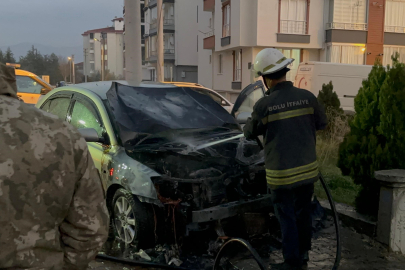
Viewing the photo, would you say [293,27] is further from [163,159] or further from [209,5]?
[163,159]

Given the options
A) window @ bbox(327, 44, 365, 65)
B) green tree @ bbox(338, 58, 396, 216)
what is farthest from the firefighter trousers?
window @ bbox(327, 44, 365, 65)

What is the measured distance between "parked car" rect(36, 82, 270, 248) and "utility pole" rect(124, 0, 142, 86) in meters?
3.90

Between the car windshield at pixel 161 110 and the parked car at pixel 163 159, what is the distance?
11mm

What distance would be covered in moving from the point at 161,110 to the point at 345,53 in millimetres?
23750

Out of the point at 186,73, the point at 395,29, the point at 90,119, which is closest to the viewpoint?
the point at 90,119

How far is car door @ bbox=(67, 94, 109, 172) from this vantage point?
502cm

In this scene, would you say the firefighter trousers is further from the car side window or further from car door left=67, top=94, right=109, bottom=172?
the car side window

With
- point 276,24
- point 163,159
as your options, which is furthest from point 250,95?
point 276,24

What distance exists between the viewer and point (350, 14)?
1055 inches

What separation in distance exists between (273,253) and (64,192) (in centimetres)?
340

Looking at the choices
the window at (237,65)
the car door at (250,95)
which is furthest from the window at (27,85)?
the window at (237,65)

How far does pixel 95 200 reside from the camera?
1700 millimetres

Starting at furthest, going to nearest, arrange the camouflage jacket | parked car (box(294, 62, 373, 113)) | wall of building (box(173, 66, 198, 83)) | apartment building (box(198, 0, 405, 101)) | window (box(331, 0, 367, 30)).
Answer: wall of building (box(173, 66, 198, 83)) < window (box(331, 0, 367, 30)) < apartment building (box(198, 0, 405, 101)) < parked car (box(294, 62, 373, 113)) < the camouflage jacket

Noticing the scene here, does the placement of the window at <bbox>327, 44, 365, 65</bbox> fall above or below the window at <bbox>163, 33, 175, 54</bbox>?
below
